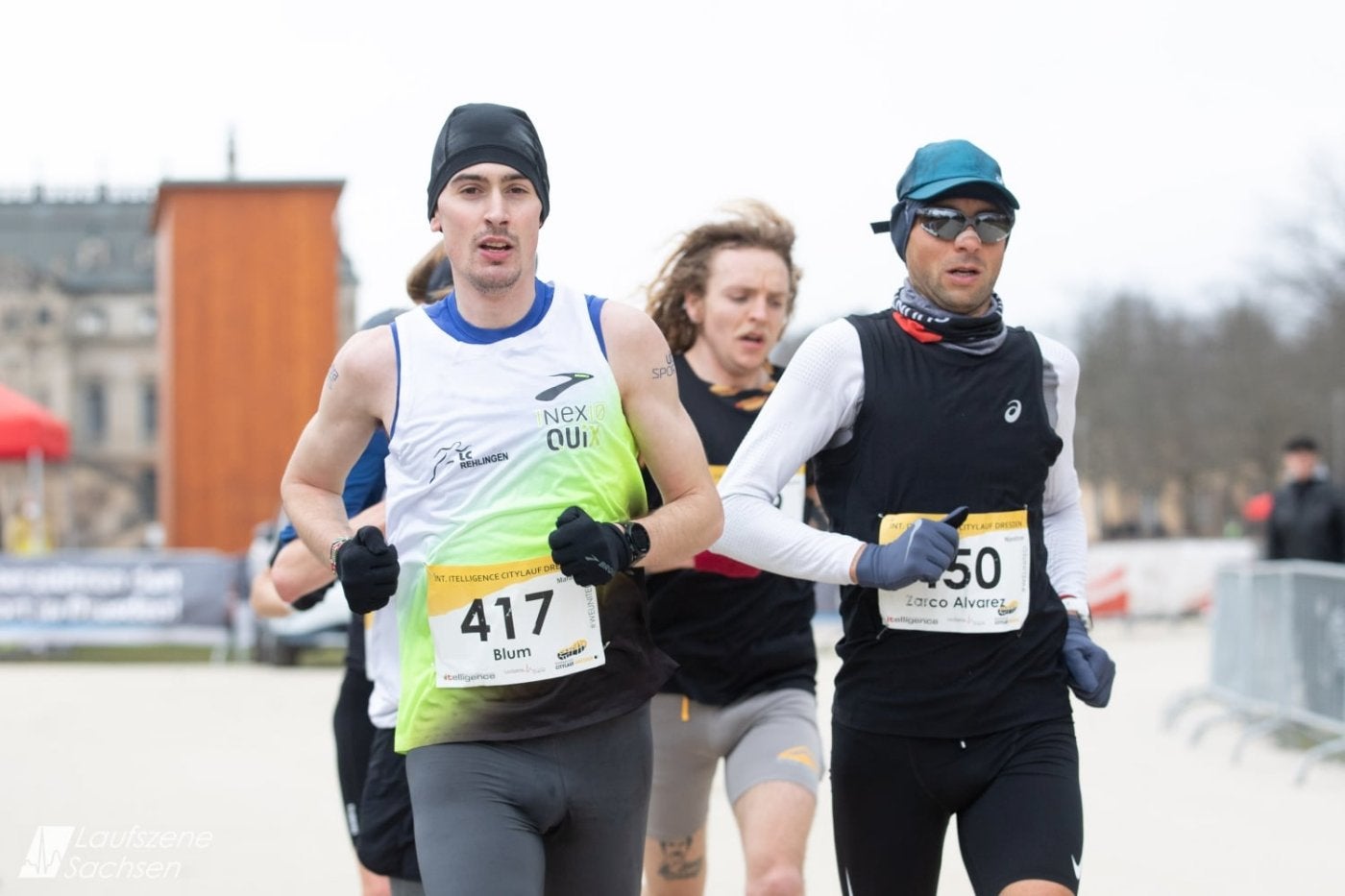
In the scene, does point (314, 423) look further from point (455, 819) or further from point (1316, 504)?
point (1316, 504)

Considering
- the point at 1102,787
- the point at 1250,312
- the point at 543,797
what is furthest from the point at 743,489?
the point at 1250,312

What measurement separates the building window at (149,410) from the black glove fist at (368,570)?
98621 mm

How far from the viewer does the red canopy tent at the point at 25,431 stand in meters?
19.8

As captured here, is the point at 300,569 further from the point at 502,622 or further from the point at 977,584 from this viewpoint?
the point at 977,584

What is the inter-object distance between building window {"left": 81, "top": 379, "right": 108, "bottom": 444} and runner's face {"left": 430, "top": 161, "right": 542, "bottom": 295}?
100 metres

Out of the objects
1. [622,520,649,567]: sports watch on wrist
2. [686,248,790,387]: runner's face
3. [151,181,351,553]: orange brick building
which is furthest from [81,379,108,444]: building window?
[622,520,649,567]: sports watch on wrist

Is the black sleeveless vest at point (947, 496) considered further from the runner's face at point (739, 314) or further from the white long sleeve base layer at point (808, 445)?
the runner's face at point (739, 314)

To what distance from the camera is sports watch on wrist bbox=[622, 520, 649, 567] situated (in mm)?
3230

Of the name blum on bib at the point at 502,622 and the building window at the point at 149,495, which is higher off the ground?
the name blum on bib at the point at 502,622

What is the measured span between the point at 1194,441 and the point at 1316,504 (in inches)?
1934

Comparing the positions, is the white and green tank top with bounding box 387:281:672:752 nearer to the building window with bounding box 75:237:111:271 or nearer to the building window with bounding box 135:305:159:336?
the building window with bounding box 135:305:159:336

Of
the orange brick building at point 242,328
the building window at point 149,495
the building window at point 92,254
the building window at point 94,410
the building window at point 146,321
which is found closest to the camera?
the orange brick building at point 242,328

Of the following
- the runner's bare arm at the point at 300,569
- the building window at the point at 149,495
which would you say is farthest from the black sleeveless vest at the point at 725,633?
the building window at the point at 149,495

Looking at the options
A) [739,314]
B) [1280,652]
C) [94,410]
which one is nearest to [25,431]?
[1280,652]
